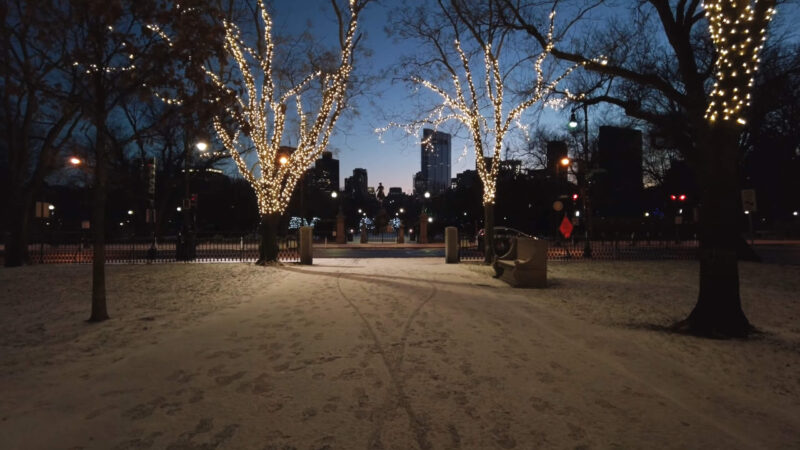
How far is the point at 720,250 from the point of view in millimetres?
7660

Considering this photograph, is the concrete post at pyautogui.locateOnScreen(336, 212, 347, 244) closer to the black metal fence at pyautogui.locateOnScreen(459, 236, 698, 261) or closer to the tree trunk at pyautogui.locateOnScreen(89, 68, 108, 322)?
the black metal fence at pyautogui.locateOnScreen(459, 236, 698, 261)

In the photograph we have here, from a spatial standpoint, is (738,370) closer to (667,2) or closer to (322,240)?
(667,2)

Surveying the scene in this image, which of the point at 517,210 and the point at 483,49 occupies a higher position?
the point at 483,49

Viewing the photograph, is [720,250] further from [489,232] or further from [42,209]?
[42,209]

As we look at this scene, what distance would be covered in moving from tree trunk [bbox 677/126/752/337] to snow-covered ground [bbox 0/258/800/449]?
42 centimetres

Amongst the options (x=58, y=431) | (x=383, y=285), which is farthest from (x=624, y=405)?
(x=383, y=285)

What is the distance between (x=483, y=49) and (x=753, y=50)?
444 inches

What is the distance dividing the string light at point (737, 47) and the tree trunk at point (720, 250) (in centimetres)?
34

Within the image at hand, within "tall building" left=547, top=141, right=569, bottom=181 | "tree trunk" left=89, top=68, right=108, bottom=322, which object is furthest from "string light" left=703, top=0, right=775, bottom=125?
"tall building" left=547, top=141, right=569, bottom=181

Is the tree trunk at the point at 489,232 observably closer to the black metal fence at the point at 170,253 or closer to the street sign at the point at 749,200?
the black metal fence at the point at 170,253

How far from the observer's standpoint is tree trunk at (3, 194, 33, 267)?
61.1 feet

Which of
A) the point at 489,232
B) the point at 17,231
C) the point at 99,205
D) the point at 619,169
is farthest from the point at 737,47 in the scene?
the point at 619,169

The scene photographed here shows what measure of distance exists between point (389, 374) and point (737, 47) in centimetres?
707

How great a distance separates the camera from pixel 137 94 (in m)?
8.92
